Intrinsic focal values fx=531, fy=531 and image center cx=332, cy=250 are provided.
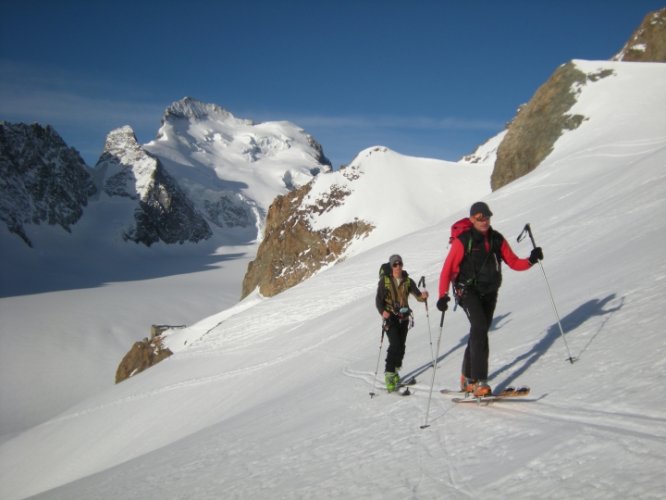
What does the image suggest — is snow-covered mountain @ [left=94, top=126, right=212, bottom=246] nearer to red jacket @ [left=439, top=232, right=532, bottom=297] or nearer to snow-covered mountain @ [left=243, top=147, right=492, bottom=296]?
snow-covered mountain @ [left=243, top=147, right=492, bottom=296]

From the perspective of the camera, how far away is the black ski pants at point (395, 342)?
7516 millimetres

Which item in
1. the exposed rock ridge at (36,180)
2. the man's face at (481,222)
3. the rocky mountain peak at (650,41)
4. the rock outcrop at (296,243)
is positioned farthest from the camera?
the exposed rock ridge at (36,180)

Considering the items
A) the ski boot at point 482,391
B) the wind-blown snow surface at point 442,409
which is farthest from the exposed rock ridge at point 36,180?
the ski boot at point 482,391

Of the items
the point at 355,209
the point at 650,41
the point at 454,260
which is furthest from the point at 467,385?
the point at 355,209

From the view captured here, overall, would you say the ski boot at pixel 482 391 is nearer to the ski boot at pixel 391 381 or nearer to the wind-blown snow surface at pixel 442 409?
the wind-blown snow surface at pixel 442 409

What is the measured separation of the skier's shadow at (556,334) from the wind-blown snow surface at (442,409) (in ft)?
0.09

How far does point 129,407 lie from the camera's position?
1812 centimetres

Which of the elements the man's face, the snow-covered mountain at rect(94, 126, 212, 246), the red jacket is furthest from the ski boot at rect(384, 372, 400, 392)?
the snow-covered mountain at rect(94, 126, 212, 246)

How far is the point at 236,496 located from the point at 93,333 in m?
57.8

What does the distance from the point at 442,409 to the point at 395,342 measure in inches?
81.6

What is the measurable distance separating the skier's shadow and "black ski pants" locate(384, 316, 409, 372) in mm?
1593

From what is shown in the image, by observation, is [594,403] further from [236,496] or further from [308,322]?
[308,322]

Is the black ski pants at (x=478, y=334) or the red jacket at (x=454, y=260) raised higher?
the red jacket at (x=454, y=260)

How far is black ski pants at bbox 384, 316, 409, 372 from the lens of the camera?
24.7ft
